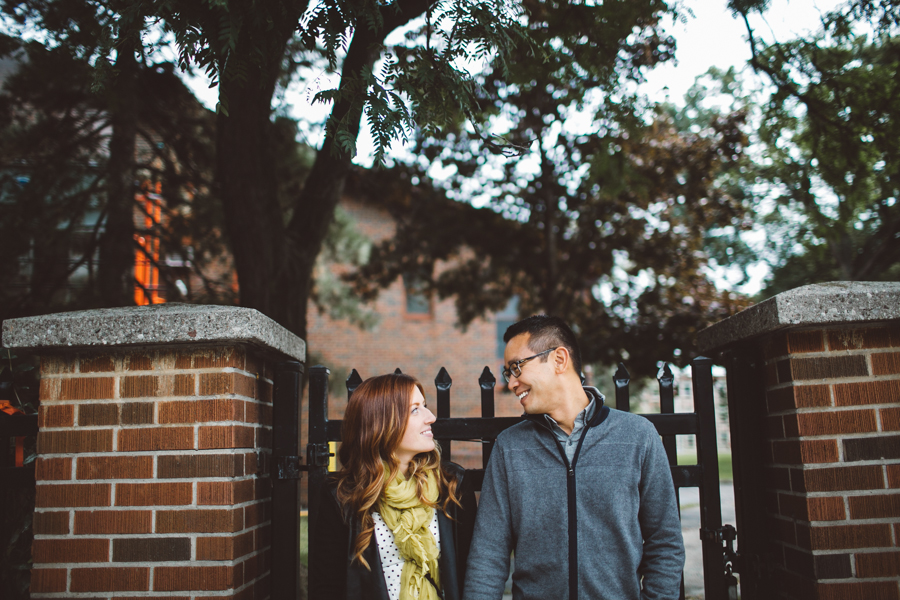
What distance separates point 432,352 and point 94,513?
42.4ft

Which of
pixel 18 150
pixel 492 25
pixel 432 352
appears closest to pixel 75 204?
pixel 18 150

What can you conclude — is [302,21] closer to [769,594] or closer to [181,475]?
[181,475]

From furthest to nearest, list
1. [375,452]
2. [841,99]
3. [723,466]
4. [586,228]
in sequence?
[723,466]
[586,228]
[841,99]
[375,452]

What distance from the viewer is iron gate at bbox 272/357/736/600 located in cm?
236

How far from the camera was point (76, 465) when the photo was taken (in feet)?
7.38

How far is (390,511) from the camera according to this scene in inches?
85.4

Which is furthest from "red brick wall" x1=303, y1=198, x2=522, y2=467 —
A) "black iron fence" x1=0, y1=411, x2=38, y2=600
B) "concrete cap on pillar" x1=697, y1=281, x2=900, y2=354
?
"concrete cap on pillar" x1=697, y1=281, x2=900, y2=354

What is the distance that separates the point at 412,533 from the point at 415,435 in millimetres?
333

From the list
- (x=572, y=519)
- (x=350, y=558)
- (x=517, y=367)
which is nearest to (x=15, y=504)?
(x=350, y=558)

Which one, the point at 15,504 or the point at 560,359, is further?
the point at 15,504

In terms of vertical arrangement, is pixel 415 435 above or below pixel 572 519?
above

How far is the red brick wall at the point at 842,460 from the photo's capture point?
2.10 m

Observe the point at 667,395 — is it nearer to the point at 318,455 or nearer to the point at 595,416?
the point at 595,416

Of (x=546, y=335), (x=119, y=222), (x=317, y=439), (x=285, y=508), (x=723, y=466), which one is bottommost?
(x=723, y=466)
